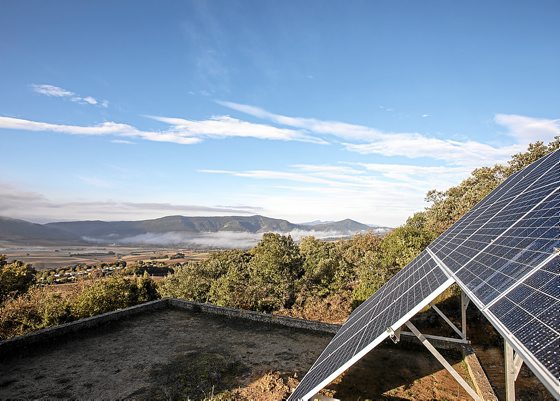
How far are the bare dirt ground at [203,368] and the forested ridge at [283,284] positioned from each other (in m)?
8.43

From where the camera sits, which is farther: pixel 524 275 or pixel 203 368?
pixel 203 368

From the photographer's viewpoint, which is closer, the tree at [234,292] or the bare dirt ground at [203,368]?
the bare dirt ground at [203,368]

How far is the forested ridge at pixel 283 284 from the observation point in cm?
1867

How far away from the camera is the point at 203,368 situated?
8.88 m

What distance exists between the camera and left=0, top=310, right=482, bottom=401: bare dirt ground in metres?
7.64

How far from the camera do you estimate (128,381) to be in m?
8.22

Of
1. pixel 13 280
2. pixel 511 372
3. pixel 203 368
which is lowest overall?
pixel 13 280

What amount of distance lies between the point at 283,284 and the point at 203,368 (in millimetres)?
13607

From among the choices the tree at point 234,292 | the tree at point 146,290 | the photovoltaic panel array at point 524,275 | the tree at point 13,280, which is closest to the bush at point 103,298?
the tree at point 146,290

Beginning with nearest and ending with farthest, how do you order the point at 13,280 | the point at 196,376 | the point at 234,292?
the point at 196,376
the point at 234,292
the point at 13,280

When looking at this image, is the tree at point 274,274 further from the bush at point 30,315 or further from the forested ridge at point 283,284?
the bush at point 30,315

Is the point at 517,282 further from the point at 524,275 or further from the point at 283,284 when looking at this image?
the point at 283,284

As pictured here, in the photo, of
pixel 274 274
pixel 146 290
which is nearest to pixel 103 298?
pixel 146 290

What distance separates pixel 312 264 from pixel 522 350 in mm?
21189
